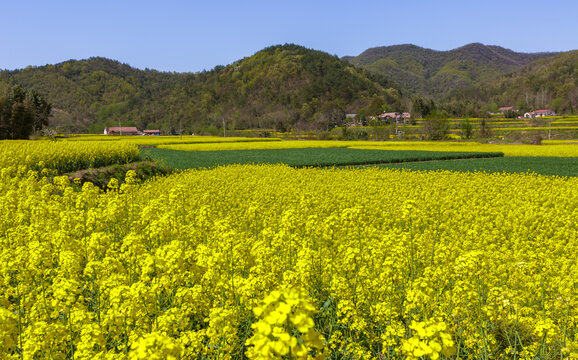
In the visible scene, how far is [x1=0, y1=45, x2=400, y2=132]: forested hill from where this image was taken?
164m

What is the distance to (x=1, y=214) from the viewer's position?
8922mm

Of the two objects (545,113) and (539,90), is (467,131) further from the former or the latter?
(539,90)

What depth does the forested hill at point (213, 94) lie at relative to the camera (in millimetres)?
164125

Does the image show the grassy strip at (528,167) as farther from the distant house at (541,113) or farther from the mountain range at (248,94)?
the mountain range at (248,94)

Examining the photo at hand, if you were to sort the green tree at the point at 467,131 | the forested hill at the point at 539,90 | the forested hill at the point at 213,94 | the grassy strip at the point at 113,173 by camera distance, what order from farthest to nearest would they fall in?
the forested hill at the point at 213,94 < the forested hill at the point at 539,90 < the green tree at the point at 467,131 < the grassy strip at the point at 113,173

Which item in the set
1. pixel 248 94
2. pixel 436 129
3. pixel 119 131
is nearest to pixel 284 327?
pixel 436 129

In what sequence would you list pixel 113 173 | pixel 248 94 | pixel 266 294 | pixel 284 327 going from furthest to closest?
pixel 248 94, pixel 113 173, pixel 266 294, pixel 284 327

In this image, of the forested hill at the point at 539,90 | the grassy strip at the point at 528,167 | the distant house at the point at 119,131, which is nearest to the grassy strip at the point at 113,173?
the grassy strip at the point at 528,167

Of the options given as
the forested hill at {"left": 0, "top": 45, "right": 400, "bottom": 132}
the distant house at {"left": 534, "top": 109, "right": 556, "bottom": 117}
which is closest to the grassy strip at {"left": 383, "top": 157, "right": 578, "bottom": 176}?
the distant house at {"left": 534, "top": 109, "right": 556, "bottom": 117}

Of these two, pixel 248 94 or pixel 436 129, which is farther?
pixel 248 94

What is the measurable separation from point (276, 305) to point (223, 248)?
10.9 feet

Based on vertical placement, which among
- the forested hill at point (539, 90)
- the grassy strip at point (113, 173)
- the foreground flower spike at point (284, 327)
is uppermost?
the forested hill at point (539, 90)

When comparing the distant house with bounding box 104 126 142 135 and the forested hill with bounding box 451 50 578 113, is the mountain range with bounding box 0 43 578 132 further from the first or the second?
the distant house with bounding box 104 126 142 135

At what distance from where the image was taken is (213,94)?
18250 cm
